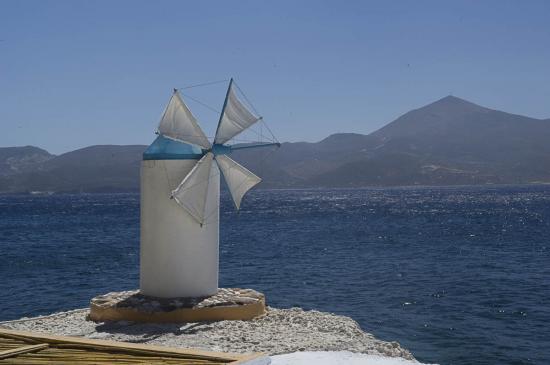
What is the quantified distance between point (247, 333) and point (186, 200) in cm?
330

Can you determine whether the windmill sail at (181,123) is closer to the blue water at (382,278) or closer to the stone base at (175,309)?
the stone base at (175,309)

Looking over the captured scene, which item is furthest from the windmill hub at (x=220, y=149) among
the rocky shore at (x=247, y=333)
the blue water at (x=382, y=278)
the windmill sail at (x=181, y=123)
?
the blue water at (x=382, y=278)

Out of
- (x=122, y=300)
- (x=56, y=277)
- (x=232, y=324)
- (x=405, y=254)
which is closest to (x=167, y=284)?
(x=122, y=300)

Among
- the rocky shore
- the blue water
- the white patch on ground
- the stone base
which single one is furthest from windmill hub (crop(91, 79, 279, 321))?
the blue water

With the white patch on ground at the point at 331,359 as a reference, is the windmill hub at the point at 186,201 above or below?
above

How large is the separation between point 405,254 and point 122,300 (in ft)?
89.2

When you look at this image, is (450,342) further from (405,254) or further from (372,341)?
(405,254)

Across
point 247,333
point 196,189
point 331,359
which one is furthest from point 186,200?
point 331,359

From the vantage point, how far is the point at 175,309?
14430mm

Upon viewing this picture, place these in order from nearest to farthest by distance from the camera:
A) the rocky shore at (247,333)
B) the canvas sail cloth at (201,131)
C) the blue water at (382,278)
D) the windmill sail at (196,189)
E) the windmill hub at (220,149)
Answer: the rocky shore at (247,333)
the windmill sail at (196,189)
the canvas sail cloth at (201,131)
the windmill hub at (220,149)
the blue water at (382,278)

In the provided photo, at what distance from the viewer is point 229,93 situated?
613 inches

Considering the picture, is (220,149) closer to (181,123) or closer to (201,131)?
(201,131)

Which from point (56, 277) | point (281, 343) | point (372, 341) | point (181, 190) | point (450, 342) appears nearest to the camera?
point (281, 343)

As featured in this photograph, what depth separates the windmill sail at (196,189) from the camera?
15.0 metres
